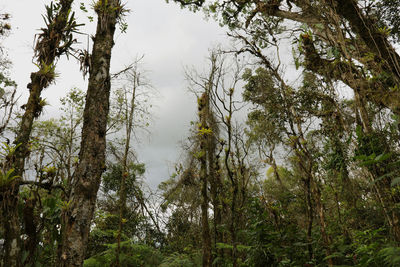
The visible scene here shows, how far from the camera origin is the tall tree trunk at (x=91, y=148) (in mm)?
2461

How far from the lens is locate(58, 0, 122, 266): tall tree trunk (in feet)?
8.07

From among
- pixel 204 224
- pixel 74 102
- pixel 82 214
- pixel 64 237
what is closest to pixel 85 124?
pixel 82 214

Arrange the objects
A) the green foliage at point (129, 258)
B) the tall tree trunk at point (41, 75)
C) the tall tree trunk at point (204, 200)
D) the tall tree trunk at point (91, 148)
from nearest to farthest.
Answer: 1. the tall tree trunk at point (91, 148)
2. the tall tree trunk at point (41, 75)
3. the tall tree trunk at point (204, 200)
4. the green foliage at point (129, 258)

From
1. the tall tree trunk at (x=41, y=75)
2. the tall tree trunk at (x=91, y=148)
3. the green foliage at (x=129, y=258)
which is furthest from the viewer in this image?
the green foliage at (x=129, y=258)

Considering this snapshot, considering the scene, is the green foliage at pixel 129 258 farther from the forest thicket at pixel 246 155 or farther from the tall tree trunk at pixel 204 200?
the tall tree trunk at pixel 204 200

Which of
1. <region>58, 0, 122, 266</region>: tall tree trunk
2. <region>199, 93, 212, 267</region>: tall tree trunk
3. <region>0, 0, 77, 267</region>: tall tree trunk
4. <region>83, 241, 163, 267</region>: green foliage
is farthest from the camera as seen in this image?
<region>83, 241, 163, 267</region>: green foliage

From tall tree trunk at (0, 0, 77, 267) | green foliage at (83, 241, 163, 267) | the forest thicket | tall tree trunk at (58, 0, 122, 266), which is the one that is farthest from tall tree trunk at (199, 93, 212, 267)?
tall tree trunk at (0, 0, 77, 267)

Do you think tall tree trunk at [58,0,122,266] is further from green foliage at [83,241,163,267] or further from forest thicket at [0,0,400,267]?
green foliage at [83,241,163,267]

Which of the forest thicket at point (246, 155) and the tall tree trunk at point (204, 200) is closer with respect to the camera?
the forest thicket at point (246, 155)

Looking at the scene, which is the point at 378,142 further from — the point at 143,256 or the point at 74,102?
the point at 74,102

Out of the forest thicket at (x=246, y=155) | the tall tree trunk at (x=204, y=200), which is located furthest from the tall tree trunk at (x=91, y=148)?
the tall tree trunk at (x=204, y=200)

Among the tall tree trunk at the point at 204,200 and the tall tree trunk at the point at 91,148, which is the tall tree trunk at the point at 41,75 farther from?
the tall tree trunk at the point at 204,200

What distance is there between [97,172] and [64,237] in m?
0.77

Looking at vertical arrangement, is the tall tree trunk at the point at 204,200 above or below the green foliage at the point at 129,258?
above
